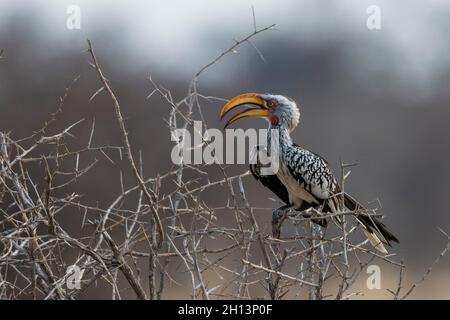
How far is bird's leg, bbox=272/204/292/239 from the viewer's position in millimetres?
5750

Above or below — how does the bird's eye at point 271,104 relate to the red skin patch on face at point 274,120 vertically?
above

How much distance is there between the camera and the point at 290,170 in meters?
6.59

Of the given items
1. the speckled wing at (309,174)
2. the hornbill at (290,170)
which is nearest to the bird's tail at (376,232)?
the hornbill at (290,170)

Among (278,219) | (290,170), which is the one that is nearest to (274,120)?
(290,170)

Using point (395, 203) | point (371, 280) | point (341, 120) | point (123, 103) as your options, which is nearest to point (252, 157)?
point (371, 280)

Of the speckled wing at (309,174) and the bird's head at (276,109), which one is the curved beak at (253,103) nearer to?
the bird's head at (276,109)

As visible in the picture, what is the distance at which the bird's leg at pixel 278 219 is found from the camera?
5.75 meters

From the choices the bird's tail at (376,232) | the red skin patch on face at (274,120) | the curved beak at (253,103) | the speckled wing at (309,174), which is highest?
the curved beak at (253,103)

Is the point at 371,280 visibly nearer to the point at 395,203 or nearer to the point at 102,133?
the point at 102,133

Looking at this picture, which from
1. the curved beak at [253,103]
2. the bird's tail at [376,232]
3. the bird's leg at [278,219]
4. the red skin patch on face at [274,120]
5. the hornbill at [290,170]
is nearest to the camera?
the bird's leg at [278,219]

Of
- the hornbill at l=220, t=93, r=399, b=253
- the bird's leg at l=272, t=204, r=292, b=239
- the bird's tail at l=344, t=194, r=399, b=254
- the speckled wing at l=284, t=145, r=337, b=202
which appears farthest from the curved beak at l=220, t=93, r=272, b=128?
the bird's tail at l=344, t=194, r=399, b=254

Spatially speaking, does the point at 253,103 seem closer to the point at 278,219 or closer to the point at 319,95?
the point at 278,219

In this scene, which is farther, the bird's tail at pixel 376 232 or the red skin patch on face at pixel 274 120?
the red skin patch on face at pixel 274 120
